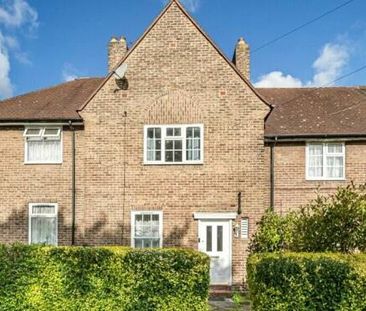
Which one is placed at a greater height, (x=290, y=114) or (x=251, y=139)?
(x=290, y=114)

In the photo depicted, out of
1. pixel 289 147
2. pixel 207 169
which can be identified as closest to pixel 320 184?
pixel 289 147

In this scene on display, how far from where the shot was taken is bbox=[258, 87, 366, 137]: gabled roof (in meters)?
16.8

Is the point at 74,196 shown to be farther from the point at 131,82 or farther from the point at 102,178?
the point at 131,82

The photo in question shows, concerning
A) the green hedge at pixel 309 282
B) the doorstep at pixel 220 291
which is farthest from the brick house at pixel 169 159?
the green hedge at pixel 309 282

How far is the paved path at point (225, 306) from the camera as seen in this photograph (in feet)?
41.2

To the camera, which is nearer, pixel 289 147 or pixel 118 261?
pixel 118 261

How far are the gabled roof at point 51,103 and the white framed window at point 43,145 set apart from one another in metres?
0.55

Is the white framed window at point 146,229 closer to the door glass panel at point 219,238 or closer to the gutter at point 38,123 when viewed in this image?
the door glass panel at point 219,238

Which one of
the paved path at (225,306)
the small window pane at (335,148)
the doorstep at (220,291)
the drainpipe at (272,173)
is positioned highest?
the small window pane at (335,148)

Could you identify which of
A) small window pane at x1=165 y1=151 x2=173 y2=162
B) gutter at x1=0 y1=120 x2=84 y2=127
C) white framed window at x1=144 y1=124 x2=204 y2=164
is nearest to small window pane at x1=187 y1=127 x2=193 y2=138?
white framed window at x1=144 y1=124 x2=204 y2=164

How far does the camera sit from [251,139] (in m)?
16.0

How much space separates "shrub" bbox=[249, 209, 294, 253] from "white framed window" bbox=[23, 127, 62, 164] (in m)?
7.97

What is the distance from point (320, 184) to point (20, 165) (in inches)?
447

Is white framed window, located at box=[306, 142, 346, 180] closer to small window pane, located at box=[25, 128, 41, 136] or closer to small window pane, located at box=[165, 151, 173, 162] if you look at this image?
small window pane, located at box=[165, 151, 173, 162]
